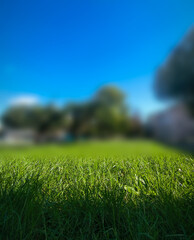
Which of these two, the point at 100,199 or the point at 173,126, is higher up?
the point at 173,126

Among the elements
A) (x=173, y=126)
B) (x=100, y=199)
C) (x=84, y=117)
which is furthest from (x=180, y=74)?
(x=100, y=199)

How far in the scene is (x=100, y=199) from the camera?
771 mm

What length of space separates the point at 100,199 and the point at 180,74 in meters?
2.77

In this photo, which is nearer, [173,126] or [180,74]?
[173,126]

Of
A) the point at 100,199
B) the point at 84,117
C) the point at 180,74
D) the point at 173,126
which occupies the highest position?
the point at 180,74

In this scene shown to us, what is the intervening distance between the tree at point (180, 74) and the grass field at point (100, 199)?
1.70 metres

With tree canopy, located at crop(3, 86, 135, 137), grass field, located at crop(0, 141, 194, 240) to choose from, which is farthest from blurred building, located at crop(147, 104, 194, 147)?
grass field, located at crop(0, 141, 194, 240)

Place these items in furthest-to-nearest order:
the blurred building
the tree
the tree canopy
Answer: the tree
the blurred building
the tree canopy

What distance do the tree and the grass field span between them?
1.70 m

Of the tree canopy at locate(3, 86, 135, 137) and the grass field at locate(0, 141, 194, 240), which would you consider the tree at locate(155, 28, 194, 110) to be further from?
the grass field at locate(0, 141, 194, 240)

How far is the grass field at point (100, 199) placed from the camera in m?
0.67

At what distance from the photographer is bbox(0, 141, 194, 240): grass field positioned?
0.67m

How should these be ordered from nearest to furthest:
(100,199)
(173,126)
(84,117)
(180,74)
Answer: (100,199)
(84,117)
(173,126)
(180,74)

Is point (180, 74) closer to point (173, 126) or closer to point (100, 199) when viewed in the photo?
point (173, 126)
